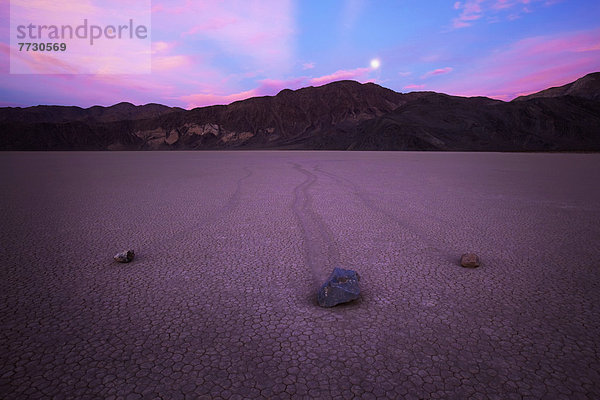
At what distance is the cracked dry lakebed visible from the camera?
5.77 feet

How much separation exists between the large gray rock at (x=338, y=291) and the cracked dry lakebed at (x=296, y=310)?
9cm

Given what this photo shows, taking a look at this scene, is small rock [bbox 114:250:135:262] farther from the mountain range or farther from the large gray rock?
the mountain range

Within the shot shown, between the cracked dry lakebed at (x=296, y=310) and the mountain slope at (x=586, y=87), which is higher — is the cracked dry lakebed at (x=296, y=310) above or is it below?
below

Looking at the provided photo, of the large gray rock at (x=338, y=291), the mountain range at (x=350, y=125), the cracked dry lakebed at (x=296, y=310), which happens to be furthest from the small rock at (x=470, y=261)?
the mountain range at (x=350, y=125)

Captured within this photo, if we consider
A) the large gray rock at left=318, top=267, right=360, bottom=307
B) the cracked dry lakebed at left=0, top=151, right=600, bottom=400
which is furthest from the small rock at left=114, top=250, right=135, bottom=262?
the large gray rock at left=318, top=267, right=360, bottom=307

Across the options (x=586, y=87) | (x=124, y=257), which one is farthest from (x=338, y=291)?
(x=586, y=87)

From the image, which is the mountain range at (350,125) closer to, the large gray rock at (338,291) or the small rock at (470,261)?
the small rock at (470,261)

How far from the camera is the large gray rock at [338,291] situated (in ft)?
8.36

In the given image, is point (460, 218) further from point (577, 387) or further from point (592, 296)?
point (577, 387)

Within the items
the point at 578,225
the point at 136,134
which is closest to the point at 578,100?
the point at 578,225

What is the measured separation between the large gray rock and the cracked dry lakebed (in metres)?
0.09

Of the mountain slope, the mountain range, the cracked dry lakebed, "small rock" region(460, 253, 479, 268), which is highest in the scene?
the mountain slope

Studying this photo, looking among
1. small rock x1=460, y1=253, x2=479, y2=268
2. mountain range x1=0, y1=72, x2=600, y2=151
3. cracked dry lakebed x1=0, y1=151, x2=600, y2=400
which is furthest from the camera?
mountain range x1=0, y1=72, x2=600, y2=151

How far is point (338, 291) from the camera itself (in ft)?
8.41
